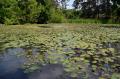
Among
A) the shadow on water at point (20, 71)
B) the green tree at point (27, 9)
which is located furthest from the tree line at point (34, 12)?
the shadow on water at point (20, 71)

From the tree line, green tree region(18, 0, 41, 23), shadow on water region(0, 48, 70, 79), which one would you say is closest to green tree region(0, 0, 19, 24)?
the tree line

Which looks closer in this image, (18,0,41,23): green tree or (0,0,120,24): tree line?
(0,0,120,24): tree line

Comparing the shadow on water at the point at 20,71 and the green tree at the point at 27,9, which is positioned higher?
the green tree at the point at 27,9

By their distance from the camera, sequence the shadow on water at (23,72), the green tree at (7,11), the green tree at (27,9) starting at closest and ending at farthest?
the shadow on water at (23,72) → the green tree at (7,11) → the green tree at (27,9)

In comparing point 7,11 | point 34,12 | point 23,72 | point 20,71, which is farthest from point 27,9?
point 23,72

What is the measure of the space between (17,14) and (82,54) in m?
23.2

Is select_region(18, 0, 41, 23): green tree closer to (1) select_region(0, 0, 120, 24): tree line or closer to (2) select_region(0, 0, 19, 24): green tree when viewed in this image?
(1) select_region(0, 0, 120, 24): tree line

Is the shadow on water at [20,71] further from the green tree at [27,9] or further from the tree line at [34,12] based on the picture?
the green tree at [27,9]

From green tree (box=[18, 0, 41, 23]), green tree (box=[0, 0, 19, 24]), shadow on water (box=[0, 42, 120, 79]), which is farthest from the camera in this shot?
green tree (box=[18, 0, 41, 23])

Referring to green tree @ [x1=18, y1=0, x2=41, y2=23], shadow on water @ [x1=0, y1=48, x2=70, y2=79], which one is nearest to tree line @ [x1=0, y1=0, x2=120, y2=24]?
green tree @ [x1=18, y1=0, x2=41, y2=23]

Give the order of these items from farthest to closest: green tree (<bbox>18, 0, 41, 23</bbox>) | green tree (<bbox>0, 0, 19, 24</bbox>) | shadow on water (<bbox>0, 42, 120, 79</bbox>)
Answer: green tree (<bbox>18, 0, 41, 23</bbox>), green tree (<bbox>0, 0, 19, 24</bbox>), shadow on water (<bbox>0, 42, 120, 79</bbox>)

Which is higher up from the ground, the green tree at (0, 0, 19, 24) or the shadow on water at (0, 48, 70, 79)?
the green tree at (0, 0, 19, 24)

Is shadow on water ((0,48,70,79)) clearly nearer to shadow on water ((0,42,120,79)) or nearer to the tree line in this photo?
shadow on water ((0,42,120,79))

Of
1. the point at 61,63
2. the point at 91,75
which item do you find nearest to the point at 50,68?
the point at 61,63
